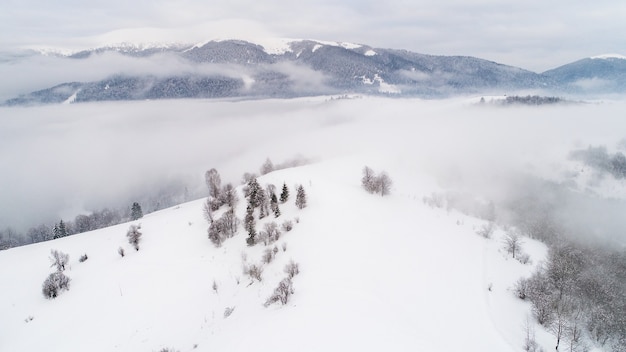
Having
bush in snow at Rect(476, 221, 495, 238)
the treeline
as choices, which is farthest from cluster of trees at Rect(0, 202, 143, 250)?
the treeline

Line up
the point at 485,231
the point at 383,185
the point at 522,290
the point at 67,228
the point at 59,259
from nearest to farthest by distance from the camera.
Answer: the point at 522,290 < the point at 59,259 < the point at 485,231 < the point at 383,185 < the point at 67,228

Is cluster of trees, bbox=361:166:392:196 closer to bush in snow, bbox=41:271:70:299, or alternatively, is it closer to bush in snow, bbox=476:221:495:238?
bush in snow, bbox=476:221:495:238

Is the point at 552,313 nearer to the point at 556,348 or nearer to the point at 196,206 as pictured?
the point at 556,348

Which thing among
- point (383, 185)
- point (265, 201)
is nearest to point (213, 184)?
point (265, 201)

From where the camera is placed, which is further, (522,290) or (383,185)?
(383,185)

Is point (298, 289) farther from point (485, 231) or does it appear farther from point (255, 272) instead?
point (485, 231)

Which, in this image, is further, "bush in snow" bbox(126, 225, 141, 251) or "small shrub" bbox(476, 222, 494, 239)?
"small shrub" bbox(476, 222, 494, 239)

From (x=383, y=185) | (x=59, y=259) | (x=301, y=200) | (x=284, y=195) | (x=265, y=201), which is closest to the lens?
(x=59, y=259)
